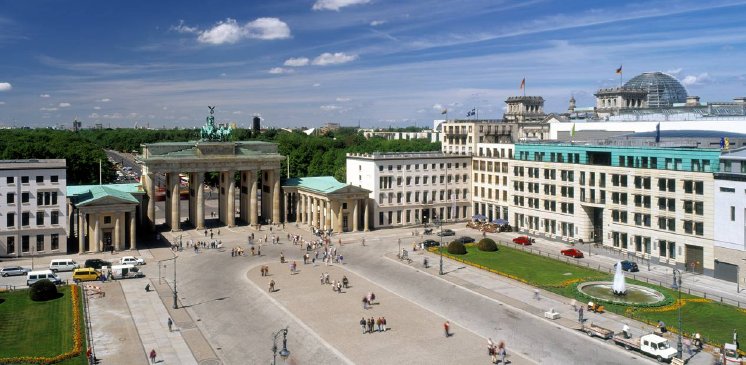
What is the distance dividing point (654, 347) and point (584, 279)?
26360mm

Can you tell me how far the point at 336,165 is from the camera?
16200 cm

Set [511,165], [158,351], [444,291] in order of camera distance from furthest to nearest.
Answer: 1. [511,165]
2. [444,291]
3. [158,351]

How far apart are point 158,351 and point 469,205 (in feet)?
278

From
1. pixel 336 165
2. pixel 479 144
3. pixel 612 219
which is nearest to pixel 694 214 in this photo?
pixel 612 219

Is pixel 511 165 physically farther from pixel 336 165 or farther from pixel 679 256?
pixel 336 165

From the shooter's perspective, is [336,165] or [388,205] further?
[336,165]

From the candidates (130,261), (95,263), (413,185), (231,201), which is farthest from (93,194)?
(413,185)

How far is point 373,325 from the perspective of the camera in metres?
57.2

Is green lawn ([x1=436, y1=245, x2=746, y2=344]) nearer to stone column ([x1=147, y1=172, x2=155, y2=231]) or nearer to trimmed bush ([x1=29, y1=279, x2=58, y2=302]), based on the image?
trimmed bush ([x1=29, y1=279, x2=58, y2=302])

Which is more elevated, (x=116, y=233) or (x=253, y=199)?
(x=253, y=199)

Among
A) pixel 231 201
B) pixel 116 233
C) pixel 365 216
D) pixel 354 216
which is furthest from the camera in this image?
pixel 231 201

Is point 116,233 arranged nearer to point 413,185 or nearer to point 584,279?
point 413,185

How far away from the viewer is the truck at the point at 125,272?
7838 cm

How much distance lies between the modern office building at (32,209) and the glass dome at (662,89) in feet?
514
